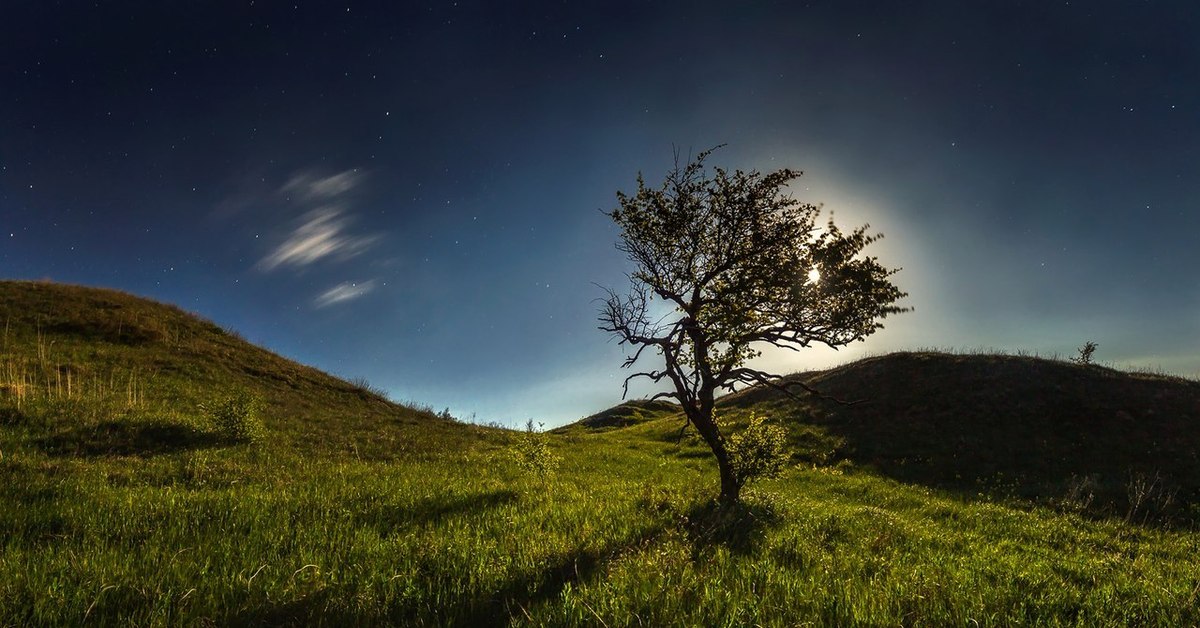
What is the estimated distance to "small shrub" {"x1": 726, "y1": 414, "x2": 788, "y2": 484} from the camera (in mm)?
12328

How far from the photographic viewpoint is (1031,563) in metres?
9.19

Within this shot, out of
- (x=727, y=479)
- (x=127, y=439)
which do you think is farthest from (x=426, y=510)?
(x=127, y=439)

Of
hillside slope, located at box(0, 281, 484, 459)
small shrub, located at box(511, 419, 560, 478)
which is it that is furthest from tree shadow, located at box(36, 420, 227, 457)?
small shrub, located at box(511, 419, 560, 478)

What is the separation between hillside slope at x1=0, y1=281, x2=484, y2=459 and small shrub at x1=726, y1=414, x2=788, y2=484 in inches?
514

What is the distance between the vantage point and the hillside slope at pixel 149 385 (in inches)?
647

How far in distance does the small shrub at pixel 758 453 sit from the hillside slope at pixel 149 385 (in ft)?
42.8

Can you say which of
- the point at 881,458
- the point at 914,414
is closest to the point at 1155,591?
the point at 881,458

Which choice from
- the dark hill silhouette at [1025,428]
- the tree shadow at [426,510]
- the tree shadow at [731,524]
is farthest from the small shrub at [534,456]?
the dark hill silhouette at [1025,428]

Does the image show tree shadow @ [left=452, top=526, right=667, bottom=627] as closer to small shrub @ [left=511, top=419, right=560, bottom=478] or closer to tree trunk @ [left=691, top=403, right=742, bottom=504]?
tree trunk @ [left=691, top=403, right=742, bottom=504]

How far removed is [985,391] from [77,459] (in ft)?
140

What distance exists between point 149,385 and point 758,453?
27994 mm

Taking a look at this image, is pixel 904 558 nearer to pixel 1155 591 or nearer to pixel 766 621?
pixel 1155 591

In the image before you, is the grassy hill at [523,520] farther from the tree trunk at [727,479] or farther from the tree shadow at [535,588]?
the tree trunk at [727,479]

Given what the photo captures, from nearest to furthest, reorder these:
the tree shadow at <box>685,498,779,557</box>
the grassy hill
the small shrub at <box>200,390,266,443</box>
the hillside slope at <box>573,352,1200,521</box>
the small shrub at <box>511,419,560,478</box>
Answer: the grassy hill → the tree shadow at <box>685,498,779,557</box> → the small shrub at <box>511,419,560,478</box> → the small shrub at <box>200,390,266,443</box> → the hillside slope at <box>573,352,1200,521</box>
